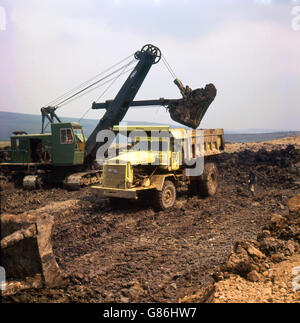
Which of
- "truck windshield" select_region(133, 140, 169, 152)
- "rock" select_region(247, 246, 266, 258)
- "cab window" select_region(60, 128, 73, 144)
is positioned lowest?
"rock" select_region(247, 246, 266, 258)

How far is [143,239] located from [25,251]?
353 centimetres

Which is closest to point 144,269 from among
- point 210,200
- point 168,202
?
point 168,202

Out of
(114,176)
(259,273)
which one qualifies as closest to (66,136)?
(114,176)

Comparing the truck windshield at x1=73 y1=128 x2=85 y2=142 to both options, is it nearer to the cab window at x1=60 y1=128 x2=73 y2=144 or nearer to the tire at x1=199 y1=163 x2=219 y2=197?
the cab window at x1=60 y1=128 x2=73 y2=144

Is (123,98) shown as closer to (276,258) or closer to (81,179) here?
(81,179)

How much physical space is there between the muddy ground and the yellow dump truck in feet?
1.86


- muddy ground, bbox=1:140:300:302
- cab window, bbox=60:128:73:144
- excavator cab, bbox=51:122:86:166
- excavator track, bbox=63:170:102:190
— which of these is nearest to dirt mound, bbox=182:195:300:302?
muddy ground, bbox=1:140:300:302

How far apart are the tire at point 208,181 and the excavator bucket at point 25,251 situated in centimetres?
731

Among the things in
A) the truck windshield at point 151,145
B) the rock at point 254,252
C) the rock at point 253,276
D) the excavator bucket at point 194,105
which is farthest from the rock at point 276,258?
the excavator bucket at point 194,105

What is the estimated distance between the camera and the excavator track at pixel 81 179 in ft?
35.9

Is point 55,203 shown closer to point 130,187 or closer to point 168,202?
point 130,187

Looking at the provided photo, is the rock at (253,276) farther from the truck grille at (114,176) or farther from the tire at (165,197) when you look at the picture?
the truck grille at (114,176)

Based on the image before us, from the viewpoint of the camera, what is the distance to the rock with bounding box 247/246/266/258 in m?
4.85
